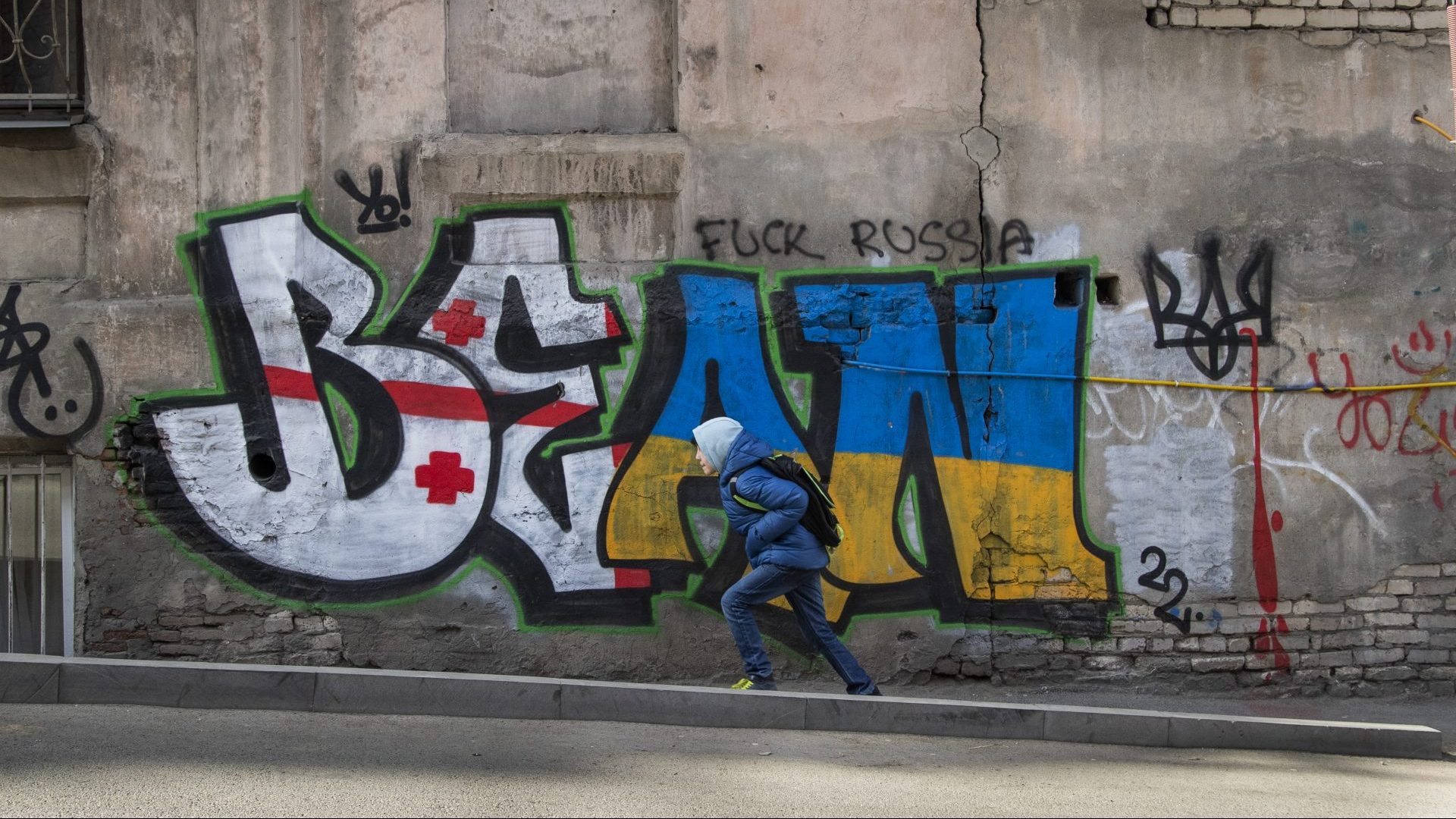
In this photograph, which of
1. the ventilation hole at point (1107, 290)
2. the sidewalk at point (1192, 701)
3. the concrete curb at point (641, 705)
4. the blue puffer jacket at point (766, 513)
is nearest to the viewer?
the concrete curb at point (641, 705)

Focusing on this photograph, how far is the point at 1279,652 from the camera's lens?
7.29 m

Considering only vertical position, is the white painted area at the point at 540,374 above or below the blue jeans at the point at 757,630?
above

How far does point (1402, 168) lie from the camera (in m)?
7.41

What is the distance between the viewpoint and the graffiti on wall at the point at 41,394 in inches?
284

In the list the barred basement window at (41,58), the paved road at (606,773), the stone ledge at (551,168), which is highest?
the barred basement window at (41,58)

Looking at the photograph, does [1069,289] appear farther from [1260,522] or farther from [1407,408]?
[1407,408]

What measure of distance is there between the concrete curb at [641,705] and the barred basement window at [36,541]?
3.16 feet

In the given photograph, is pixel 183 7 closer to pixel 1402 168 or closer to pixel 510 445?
pixel 510 445

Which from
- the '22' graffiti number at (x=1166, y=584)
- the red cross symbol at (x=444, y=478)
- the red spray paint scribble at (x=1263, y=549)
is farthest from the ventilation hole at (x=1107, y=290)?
the red cross symbol at (x=444, y=478)

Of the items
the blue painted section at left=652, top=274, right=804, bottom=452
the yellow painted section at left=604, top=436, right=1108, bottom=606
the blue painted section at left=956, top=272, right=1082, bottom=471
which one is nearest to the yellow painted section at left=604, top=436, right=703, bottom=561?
the yellow painted section at left=604, top=436, right=1108, bottom=606

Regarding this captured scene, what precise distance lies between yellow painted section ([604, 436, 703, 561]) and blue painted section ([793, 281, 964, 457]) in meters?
0.88

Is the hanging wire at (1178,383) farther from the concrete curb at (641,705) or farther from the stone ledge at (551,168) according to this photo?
the concrete curb at (641,705)

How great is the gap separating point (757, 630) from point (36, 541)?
3994 millimetres

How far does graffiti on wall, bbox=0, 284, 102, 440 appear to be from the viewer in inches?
284
